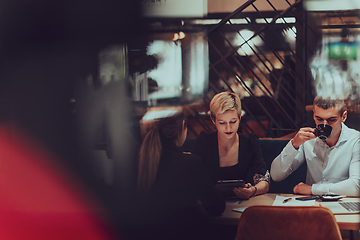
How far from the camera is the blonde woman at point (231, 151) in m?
1.45

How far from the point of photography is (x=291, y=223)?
4.02 ft

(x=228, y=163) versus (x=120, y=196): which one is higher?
(x=228, y=163)

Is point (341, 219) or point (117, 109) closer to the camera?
point (341, 219)

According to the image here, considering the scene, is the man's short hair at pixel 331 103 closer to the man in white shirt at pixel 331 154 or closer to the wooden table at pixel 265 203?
the man in white shirt at pixel 331 154

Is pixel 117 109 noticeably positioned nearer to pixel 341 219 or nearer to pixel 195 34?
pixel 195 34

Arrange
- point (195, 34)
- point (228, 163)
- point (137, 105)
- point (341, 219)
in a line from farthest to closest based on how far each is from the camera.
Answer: point (137, 105)
point (228, 163)
point (195, 34)
point (341, 219)

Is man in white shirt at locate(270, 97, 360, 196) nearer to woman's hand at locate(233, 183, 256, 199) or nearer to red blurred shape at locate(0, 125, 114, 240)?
woman's hand at locate(233, 183, 256, 199)

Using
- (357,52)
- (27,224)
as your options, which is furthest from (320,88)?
(27,224)

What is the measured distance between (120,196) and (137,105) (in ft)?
1.71

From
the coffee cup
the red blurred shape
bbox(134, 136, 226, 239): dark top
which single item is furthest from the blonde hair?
the red blurred shape

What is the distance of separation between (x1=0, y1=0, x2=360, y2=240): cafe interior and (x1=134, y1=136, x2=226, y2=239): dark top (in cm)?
7

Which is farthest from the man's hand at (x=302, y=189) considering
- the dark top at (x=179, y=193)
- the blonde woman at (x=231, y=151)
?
the dark top at (x=179, y=193)

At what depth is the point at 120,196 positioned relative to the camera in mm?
1727

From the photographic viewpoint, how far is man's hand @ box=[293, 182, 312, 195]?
1.50m
